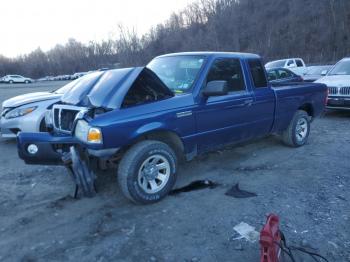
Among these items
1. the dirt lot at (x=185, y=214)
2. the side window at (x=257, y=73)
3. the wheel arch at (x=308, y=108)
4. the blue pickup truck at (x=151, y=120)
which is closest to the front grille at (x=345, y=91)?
the wheel arch at (x=308, y=108)

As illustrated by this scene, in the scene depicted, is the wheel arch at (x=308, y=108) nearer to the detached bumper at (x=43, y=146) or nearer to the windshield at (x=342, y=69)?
the windshield at (x=342, y=69)

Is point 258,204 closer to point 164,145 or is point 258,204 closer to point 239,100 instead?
point 164,145

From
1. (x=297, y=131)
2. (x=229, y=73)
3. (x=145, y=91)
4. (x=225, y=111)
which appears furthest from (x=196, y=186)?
(x=297, y=131)

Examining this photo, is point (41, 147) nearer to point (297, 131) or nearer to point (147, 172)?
point (147, 172)

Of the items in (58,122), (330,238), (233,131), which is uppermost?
(58,122)

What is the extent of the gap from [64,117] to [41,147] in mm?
490

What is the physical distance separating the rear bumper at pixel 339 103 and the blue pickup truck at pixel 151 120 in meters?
4.79

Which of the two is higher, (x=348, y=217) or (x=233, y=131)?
(x=233, y=131)

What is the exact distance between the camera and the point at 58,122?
14.4 feet

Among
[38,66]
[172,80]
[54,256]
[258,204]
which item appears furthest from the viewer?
[38,66]

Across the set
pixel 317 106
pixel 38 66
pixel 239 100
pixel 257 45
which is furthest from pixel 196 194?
pixel 38 66

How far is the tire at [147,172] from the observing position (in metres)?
3.85

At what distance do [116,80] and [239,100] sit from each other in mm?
1933

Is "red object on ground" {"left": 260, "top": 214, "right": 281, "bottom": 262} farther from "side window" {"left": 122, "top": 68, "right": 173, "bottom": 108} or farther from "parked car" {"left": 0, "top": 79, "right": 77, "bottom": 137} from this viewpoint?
"parked car" {"left": 0, "top": 79, "right": 77, "bottom": 137}
